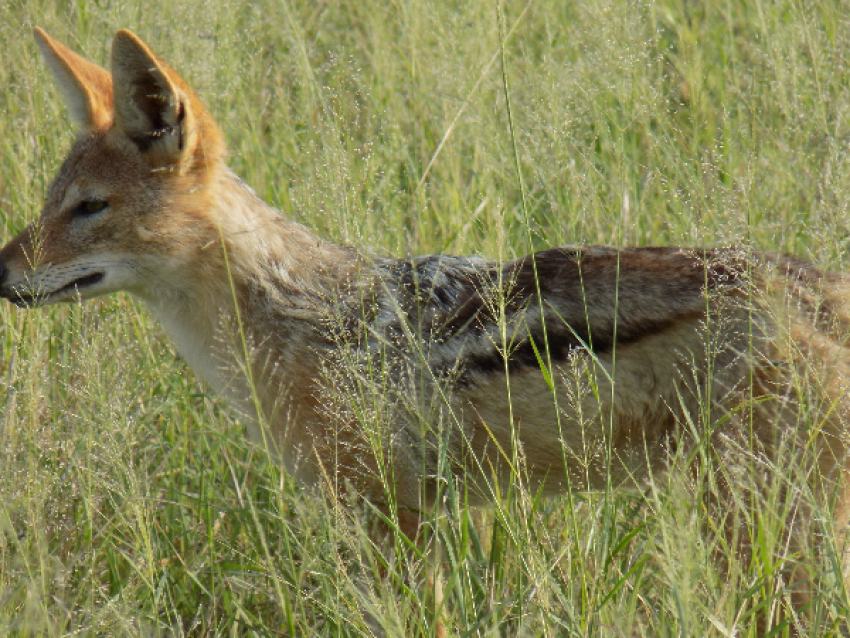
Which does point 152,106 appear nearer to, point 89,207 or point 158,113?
point 158,113

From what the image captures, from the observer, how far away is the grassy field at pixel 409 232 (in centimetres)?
279

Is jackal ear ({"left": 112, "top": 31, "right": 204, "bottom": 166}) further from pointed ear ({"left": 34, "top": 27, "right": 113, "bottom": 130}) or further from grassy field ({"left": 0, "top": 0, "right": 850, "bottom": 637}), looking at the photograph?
grassy field ({"left": 0, "top": 0, "right": 850, "bottom": 637})

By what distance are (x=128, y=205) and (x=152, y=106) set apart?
395 mm

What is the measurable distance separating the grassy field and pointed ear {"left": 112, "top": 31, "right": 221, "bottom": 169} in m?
0.53

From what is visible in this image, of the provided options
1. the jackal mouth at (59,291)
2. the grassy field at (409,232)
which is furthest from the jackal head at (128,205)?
the grassy field at (409,232)

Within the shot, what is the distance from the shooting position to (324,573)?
2.83m

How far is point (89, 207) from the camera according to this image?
11.9 feet

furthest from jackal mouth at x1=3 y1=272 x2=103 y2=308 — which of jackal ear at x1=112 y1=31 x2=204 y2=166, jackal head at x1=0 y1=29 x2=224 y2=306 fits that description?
jackal ear at x1=112 y1=31 x2=204 y2=166

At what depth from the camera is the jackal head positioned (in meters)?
3.54

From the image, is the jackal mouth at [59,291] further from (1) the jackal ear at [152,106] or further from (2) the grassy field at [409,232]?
(1) the jackal ear at [152,106]

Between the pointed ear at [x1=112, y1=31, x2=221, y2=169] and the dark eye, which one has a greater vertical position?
the pointed ear at [x1=112, y1=31, x2=221, y2=169]

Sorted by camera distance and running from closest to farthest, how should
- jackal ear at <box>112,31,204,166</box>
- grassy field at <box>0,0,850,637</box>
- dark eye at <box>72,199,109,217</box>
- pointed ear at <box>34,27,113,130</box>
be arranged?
grassy field at <box>0,0,850,637</box>, jackal ear at <box>112,31,204,166</box>, dark eye at <box>72,199,109,217</box>, pointed ear at <box>34,27,113,130</box>

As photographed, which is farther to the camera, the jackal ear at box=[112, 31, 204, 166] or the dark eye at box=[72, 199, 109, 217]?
the dark eye at box=[72, 199, 109, 217]

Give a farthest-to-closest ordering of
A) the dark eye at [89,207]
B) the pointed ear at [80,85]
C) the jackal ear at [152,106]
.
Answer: the pointed ear at [80,85], the dark eye at [89,207], the jackal ear at [152,106]
